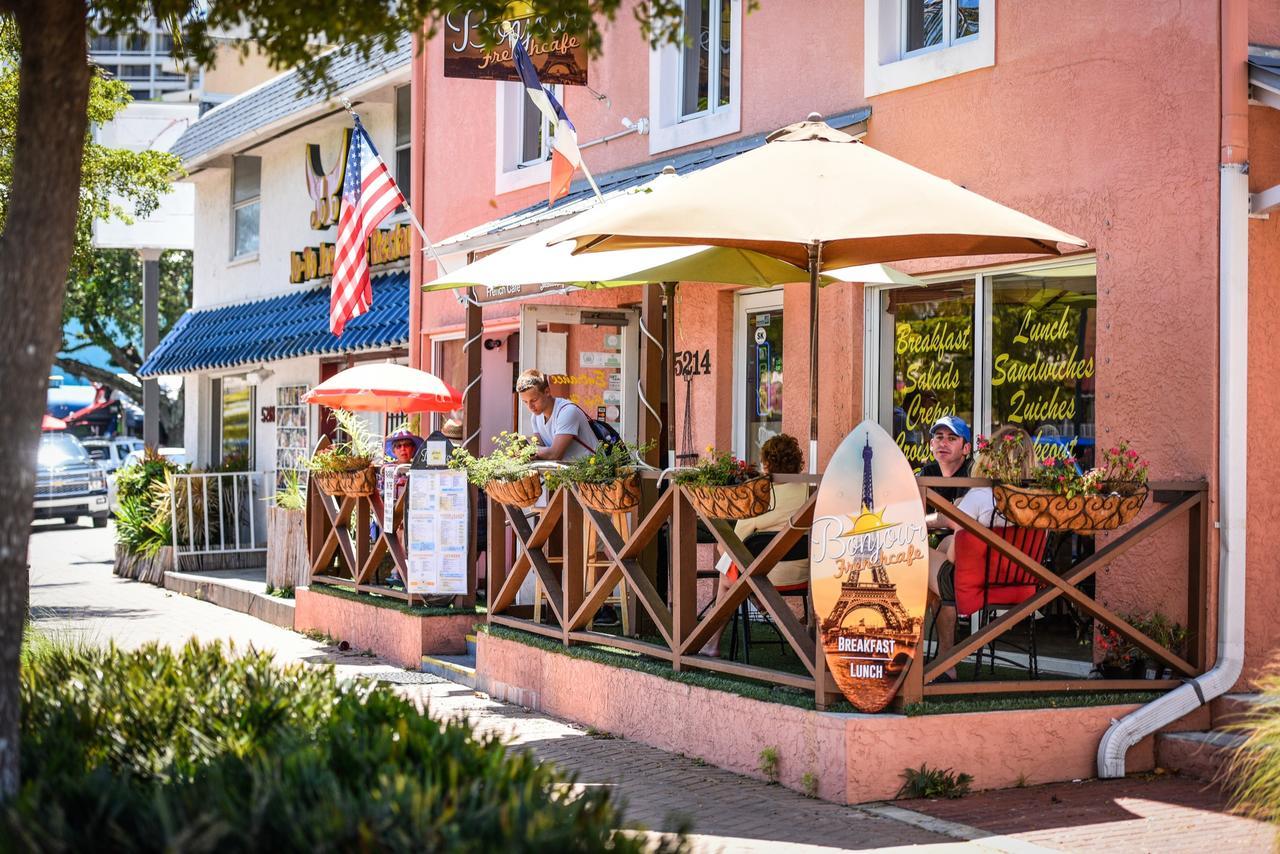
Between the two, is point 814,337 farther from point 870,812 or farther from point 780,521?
point 870,812

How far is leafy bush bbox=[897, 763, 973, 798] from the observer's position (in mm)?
6898

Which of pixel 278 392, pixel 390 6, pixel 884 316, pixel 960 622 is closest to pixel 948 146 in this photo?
pixel 884 316

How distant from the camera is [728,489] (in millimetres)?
7641

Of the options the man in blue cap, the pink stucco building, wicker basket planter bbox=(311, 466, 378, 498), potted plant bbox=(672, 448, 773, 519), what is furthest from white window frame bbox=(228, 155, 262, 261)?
the man in blue cap

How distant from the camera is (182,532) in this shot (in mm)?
18172

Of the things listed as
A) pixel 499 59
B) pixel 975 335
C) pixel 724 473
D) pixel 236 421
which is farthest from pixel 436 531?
pixel 236 421

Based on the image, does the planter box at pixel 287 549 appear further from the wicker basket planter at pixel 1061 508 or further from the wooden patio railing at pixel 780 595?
the wicker basket planter at pixel 1061 508

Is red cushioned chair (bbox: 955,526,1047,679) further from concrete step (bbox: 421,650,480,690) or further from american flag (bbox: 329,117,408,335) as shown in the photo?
american flag (bbox: 329,117,408,335)

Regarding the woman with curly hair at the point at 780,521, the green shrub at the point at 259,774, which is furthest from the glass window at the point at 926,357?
the green shrub at the point at 259,774

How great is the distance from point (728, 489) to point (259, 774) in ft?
13.3

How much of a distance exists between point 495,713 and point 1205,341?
452cm

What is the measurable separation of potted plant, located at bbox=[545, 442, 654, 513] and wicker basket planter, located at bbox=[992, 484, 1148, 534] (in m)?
2.29

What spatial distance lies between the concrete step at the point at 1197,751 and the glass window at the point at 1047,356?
172 centimetres

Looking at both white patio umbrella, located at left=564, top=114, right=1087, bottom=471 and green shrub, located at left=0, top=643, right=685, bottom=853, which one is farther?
white patio umbrella, located at left=564, top=114, right=1087, bottom=471
